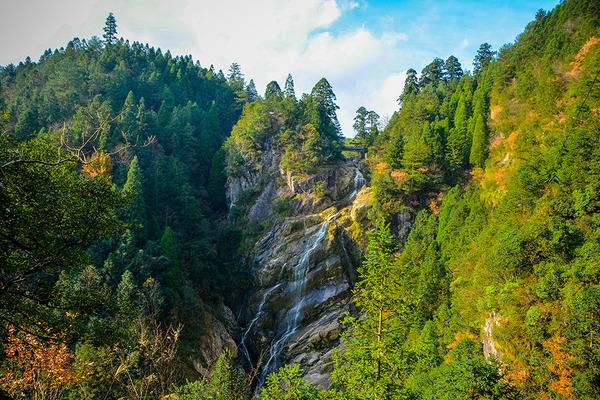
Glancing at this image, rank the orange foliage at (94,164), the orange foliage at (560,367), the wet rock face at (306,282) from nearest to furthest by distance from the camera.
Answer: the orange foliage at (94,164) → the orange foliage at (560,367) → the wet rock face at (306,282)

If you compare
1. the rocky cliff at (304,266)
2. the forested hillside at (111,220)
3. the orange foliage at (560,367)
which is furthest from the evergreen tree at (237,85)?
the orange foliage at (560,367)

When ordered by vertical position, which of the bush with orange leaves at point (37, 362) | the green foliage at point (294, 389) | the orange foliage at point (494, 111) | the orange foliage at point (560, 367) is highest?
the orange foliage at point (494, 111)

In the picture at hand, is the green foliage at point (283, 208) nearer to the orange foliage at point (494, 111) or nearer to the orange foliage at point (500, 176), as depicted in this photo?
the orange foliage at point (500, 176)

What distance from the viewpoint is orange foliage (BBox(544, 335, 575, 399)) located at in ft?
62.7

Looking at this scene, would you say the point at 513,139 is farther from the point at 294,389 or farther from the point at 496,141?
the point at 294,389

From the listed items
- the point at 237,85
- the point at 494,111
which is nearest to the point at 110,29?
the point at 237,85

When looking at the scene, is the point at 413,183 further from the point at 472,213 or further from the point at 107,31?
the point at 107,31

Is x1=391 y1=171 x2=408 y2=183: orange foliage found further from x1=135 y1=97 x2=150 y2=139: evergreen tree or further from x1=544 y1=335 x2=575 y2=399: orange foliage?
x1=135 y1=97 x2=150 y2=139: evergreen tree

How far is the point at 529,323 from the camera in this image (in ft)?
71.5

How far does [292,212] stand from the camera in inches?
1938

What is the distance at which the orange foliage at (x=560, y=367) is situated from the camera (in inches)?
753

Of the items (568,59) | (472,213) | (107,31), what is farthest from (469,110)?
(107,31)

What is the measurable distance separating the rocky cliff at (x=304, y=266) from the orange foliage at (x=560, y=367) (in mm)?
18024

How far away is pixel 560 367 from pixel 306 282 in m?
25.2
